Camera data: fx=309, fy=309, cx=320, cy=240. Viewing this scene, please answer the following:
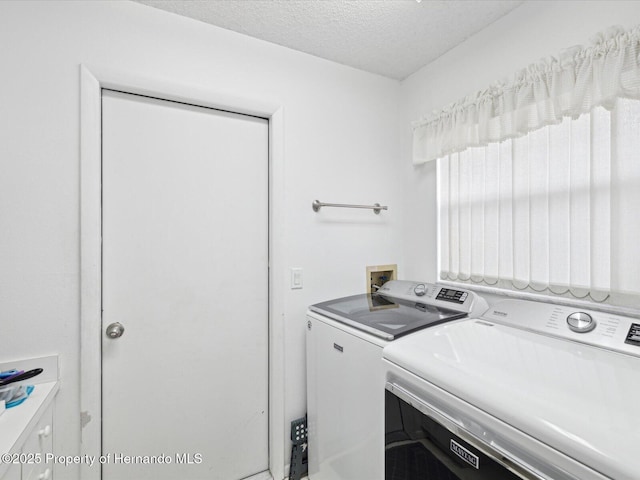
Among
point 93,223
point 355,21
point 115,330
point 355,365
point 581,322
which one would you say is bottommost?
point 355,365

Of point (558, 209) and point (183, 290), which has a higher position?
point (558, 209)

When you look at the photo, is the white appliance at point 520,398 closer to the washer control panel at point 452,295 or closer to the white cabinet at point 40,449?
the washer control panel at point 452,295

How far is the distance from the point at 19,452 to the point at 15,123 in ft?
3.88

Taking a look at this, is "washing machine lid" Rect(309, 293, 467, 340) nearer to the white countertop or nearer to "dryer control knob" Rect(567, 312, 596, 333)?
"dryer control knob" Rect(567, 312, 596, 333)

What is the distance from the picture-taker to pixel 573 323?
1138 mm

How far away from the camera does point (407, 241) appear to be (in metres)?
2.13

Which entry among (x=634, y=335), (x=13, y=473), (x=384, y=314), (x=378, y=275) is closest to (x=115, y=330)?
(x=13, y=473)

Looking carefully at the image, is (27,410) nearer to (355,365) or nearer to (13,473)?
(13,473)

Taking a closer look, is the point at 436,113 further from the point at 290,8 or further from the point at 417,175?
the point at 290,8

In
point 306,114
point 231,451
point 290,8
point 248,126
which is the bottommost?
point 231,451

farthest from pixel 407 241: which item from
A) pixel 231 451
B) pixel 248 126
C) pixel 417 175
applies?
pixel 231 451

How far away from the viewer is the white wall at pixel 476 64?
126 cm

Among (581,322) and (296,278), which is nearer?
(581,322)

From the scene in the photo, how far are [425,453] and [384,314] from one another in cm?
61
